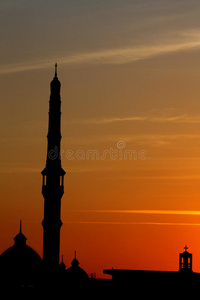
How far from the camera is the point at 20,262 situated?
432ft

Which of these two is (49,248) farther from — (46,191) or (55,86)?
(55,86)

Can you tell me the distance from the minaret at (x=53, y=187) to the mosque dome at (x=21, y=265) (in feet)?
13.0

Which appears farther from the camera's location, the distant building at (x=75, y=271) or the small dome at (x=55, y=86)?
the distant building at (x=75, y=271)

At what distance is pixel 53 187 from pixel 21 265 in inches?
403

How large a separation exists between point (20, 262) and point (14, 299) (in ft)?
17.5

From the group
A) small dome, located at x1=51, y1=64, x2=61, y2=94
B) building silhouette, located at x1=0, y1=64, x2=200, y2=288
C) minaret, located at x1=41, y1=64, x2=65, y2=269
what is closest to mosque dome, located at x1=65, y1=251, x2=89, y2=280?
building silhouette, located at x1=0, y1=64, x2=200, y2=288

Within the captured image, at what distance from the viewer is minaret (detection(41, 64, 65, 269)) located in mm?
126438

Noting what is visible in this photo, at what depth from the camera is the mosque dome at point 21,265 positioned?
130m

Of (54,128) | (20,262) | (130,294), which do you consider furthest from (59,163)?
(130,294)

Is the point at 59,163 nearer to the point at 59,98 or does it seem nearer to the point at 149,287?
the point at 59,98

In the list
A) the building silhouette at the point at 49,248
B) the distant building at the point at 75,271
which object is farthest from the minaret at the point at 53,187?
the distant building at the point at 75,271

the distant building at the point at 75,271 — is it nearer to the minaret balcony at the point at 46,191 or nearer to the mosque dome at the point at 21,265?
the mosque dome at the point at 21,265

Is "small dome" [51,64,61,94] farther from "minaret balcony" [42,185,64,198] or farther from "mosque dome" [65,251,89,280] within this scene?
"mosque dome" [65,251,89,280]

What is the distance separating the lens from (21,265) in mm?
131125
